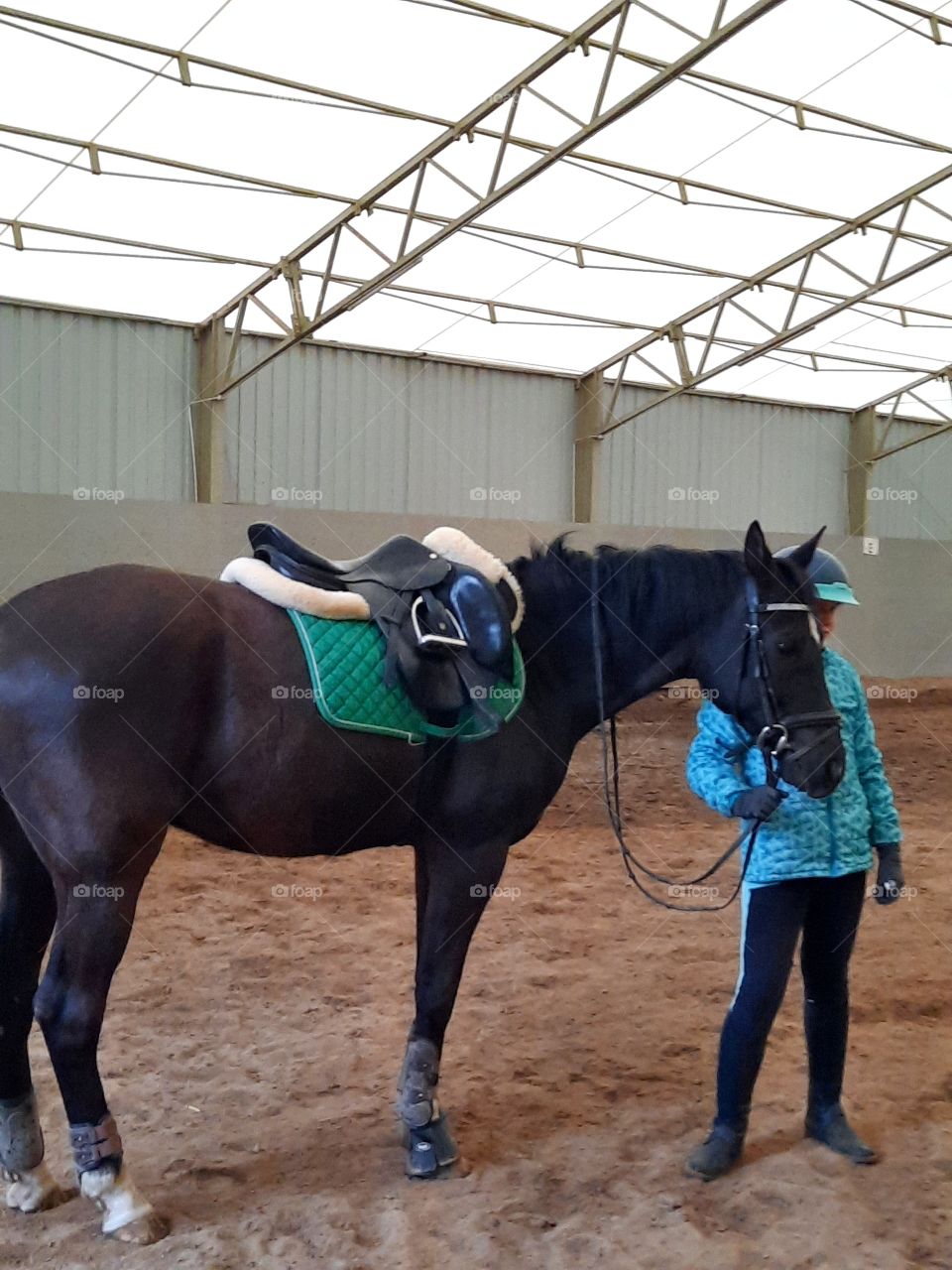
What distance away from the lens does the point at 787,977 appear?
7.89 ft

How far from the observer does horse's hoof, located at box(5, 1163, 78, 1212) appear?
2332mm

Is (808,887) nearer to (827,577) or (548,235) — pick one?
(827,577)

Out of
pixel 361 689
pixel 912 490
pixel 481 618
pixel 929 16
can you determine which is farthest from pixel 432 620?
pixel 912 490

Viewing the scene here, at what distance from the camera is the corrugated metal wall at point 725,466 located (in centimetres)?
1284

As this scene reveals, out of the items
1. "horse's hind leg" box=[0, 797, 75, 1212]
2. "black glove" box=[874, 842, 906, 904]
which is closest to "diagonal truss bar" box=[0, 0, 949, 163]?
"horse's hind leg" box=[0, 797, 75, 1212]

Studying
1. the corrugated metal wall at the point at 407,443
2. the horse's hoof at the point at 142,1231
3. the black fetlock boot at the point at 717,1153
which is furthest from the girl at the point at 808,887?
the corrugated metal wall at the point at 407,443

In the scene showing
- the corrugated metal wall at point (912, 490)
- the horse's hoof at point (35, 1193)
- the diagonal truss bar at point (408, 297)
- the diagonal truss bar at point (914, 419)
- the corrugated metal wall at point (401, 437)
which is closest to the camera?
the horse's hoof at point (35, 1193)

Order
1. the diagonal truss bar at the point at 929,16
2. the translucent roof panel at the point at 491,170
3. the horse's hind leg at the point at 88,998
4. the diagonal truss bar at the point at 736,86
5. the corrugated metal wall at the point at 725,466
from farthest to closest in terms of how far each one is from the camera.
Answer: the corrugated metal wall at the point at 725,466, the diagonal truss bar at the point at 929,16, the translucent roof panel at the point at 491,170, the diagonal truss bar at the point at 736,86, the horse's hind leg at the point at 88,998

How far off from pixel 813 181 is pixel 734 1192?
28.4 feet

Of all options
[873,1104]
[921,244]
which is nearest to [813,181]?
Result: [921,244]

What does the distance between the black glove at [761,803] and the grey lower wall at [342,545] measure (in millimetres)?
4154

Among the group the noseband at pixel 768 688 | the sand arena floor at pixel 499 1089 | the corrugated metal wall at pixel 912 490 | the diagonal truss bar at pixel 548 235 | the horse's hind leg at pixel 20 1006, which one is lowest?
the sand arena floor at pixel 499 1089

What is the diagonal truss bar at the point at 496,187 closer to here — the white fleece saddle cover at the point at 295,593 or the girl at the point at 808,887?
the girl at the point at 808,887

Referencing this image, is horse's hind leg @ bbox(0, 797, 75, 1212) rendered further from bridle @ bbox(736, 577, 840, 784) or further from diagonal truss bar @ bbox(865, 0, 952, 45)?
diagonal truss bar @ bbox(865, 0, 952, 45)
